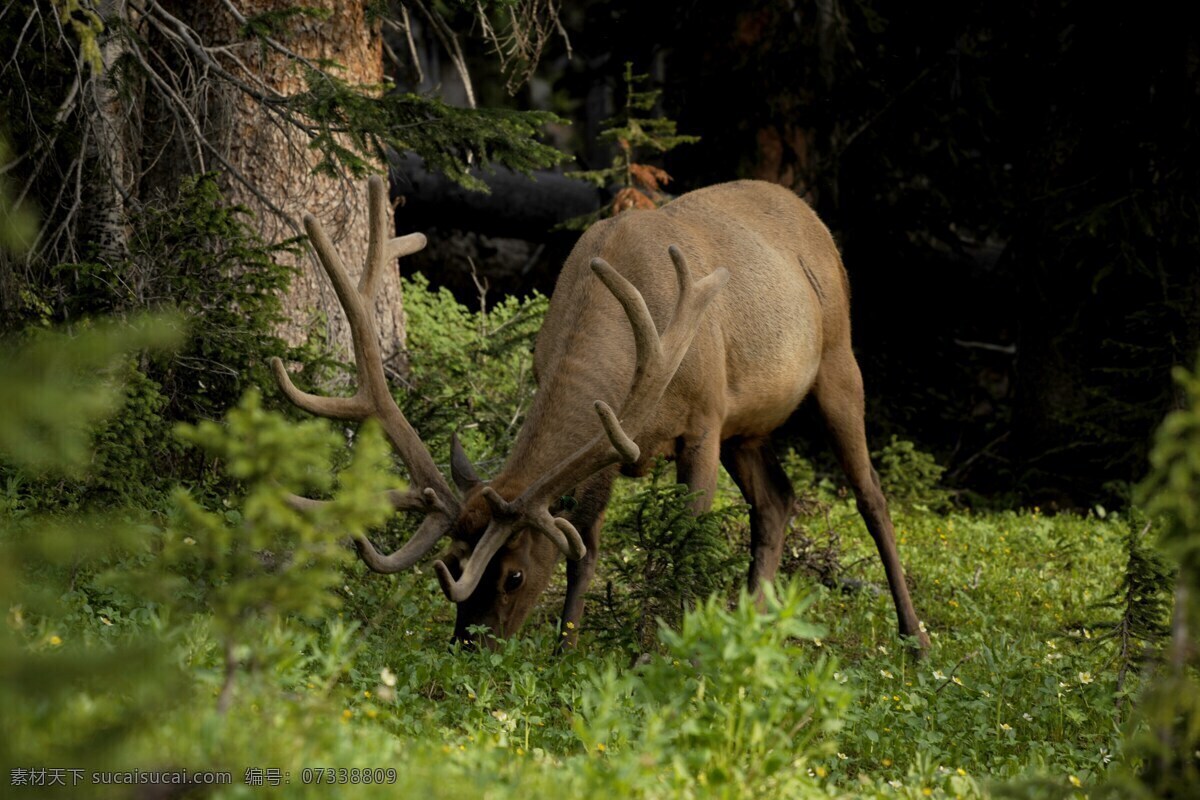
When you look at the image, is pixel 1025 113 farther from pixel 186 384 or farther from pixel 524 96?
pixel 524 96

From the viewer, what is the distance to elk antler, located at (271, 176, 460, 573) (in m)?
5.70

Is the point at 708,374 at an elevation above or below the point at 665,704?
above

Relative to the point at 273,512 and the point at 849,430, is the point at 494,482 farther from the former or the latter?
the point at 273,512

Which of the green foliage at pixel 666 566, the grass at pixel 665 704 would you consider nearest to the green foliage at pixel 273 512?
the grass at pixel 665 704

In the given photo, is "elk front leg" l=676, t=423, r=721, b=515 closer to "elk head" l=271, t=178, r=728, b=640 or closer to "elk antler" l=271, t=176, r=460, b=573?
"elk head" l=271, t=178, r=728, b=640

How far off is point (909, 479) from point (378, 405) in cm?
581

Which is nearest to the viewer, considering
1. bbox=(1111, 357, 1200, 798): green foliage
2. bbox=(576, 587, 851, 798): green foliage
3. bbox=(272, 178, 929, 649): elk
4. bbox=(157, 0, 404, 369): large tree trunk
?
bbox=(1111, 357, 1200, 798): green foliage

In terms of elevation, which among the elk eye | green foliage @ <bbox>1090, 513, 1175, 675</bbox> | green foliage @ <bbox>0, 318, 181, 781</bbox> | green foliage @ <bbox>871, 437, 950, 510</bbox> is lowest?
green foliage @ <bbox>871, 437, 950, 510</bbox>

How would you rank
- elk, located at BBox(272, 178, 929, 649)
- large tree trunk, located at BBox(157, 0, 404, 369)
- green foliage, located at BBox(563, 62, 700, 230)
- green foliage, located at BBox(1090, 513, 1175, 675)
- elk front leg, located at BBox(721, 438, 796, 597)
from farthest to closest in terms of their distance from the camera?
green foliage, located at BBox(563, 62, 700, 230) → large tree trunk, located at BBox(157, 0, 404, 369) → elk front leg, located at BBox(721, 438, 796, 597) → elk, located at BBox(272, 178, 929, 649) → green foliage, located at BBox(1090, 513, 1175, 675)

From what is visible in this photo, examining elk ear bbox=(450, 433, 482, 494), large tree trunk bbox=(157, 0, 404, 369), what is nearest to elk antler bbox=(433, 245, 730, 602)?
elk ear bbox=(450, 433, 482, 494)

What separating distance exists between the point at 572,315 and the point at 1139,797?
413 cm

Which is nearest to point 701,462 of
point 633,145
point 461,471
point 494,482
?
point 494,482

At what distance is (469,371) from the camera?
9680 mm

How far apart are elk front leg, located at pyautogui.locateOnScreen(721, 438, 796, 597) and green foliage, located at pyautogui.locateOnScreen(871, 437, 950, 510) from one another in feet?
9.20
